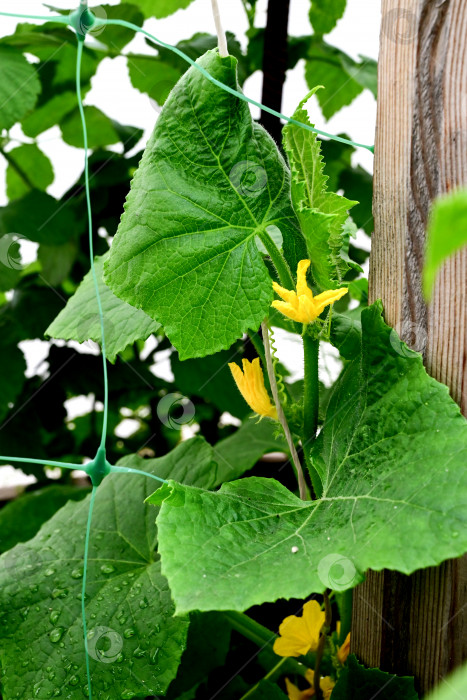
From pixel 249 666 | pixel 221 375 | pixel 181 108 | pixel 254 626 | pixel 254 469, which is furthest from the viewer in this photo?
pixel 254 469

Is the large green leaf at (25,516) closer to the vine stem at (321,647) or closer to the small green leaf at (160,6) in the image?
the vine stem at (321,647)

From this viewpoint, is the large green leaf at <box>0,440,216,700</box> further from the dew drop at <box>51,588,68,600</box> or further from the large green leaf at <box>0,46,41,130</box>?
the large green leaf at <box>0,46,41,130</box>

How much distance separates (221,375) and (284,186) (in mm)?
666

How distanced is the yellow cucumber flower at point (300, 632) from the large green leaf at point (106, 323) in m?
0.33

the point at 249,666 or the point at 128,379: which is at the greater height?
the point at 128,379

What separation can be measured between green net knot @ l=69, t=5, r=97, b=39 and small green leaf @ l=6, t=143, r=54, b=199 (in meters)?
0.95

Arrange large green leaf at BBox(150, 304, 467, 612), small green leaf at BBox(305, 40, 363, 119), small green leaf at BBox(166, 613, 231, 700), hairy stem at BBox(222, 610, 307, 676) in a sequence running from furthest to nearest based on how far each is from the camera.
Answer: small green leaf at BBox(305, 40, 363, 119)
small green leaf at BBox(166, 613, 231, 700)
hairy stem at BBox(222, 610, 307, 676)
large green leaf at BBox(150, 304, 467, 612)

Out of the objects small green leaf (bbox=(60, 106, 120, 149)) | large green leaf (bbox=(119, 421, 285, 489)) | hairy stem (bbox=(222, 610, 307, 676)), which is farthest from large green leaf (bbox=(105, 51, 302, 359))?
small green leaf (bbox=(60, 106, 120, 149))

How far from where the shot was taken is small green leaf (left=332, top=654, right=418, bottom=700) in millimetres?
600

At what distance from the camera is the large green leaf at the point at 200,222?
2.03 ft

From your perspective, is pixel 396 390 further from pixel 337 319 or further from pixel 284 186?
pixel 284 186

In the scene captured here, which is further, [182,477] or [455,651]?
[182,477]

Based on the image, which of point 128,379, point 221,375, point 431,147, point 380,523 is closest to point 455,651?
point 380,523

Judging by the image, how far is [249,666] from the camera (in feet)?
3.61
